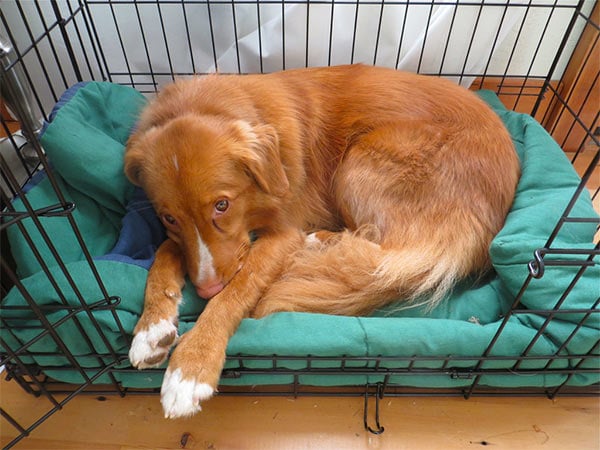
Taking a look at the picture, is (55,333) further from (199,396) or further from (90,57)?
(90,57)

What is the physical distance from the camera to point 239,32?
2.33m

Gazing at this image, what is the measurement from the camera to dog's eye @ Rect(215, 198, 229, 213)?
140cm

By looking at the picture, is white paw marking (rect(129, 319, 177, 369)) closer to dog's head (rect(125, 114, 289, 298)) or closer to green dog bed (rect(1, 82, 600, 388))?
green dog bed (rect(1, 82, 600, 388))

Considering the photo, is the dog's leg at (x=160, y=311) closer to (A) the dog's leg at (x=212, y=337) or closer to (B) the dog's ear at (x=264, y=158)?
(A) the dog's leg at (x=212, y=337)

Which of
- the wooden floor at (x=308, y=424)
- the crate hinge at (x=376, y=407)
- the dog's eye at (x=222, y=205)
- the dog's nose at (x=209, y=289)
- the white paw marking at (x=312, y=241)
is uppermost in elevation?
the dog's eye at (x=222, y=205)

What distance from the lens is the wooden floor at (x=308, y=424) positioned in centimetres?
139

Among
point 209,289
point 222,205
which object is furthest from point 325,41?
point 209,289

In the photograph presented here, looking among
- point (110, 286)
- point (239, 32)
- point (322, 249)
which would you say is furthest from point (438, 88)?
point (110, 286)

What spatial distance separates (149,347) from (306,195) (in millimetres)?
→ 869

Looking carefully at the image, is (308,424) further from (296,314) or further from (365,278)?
(365,278)

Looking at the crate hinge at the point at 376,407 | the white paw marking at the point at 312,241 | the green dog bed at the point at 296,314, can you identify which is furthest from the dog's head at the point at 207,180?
the crate hinge at the point at 376,407

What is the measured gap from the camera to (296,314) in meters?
1.39

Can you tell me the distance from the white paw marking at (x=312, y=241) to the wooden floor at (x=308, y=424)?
57 centimetres

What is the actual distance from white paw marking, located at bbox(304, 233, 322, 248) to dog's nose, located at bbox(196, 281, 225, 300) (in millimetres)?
425
